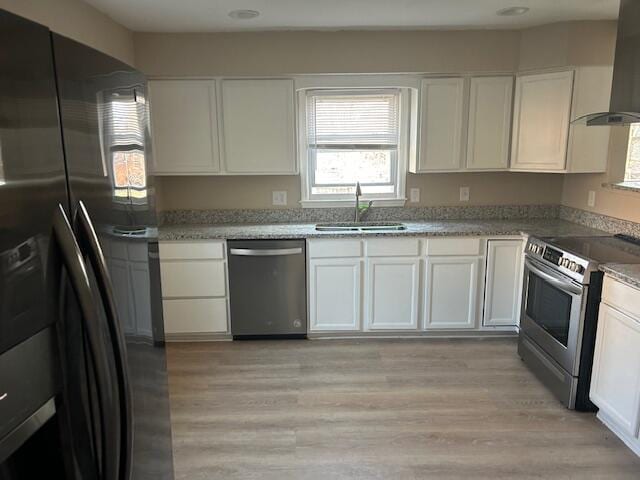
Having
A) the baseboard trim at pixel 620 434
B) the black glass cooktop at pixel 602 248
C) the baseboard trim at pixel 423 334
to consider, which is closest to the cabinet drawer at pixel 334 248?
the baseboard trim at pixel 423 334

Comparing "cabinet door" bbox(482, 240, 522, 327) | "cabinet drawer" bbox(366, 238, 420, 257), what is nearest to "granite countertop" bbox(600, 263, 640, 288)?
"cabinet door" bbox(482, 240, 522, 327)

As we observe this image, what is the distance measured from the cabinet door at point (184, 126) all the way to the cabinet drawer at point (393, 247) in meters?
1.39

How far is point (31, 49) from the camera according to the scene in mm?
741

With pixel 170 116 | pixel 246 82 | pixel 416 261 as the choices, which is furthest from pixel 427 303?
pixel 170 116

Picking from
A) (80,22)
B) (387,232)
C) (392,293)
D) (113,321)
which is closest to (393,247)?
(387,232)

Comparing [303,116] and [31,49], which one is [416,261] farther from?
[31,49]

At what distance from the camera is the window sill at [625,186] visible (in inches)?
126

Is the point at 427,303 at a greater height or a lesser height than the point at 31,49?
lesser

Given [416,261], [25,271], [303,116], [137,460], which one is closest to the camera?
[25,271]

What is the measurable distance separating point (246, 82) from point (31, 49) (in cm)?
307

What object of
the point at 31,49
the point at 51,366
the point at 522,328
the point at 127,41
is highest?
the point at 127,41

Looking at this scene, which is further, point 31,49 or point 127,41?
point 127,41

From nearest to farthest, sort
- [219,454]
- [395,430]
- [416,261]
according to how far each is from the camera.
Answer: [219,454] → [395,430] → [416,261]

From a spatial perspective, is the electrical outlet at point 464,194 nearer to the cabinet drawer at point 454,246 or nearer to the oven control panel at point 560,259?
the cabinet drawer at point 454,246
